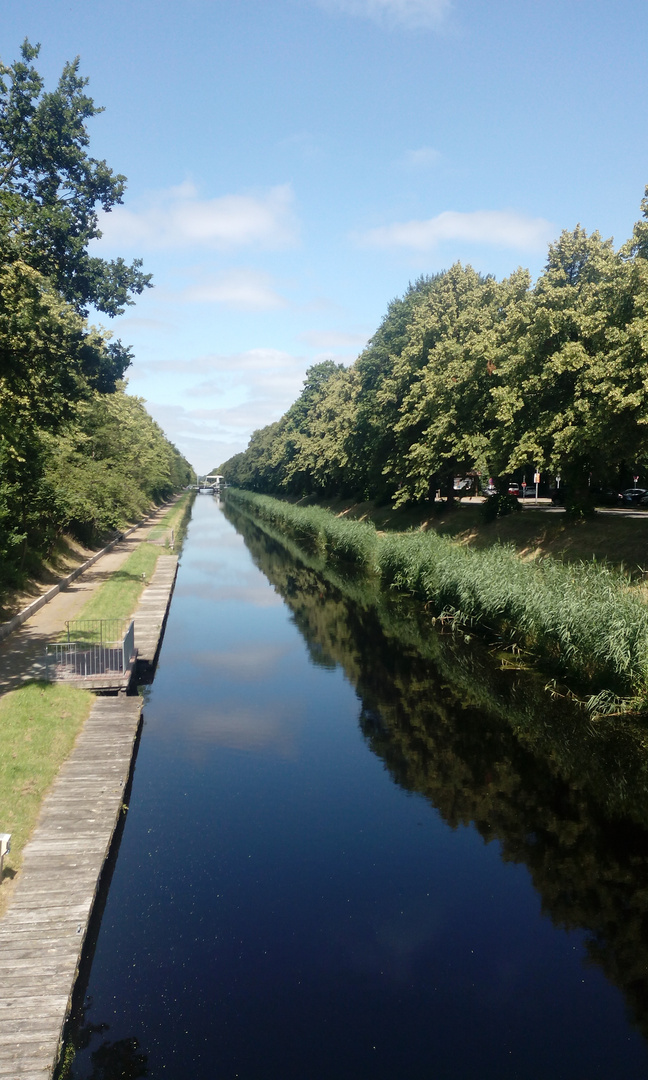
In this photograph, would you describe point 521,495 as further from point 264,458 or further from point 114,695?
point 264,458

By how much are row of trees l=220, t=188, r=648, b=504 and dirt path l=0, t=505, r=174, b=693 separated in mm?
18563

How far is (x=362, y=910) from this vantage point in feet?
33.4

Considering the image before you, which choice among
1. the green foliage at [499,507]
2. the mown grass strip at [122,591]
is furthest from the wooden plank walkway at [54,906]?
the green foliage at [499,507]

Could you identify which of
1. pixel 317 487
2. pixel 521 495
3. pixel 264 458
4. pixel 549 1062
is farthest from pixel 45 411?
pixel 264 458

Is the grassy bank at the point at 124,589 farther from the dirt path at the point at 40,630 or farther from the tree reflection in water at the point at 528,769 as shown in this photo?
the tree reflection in water at the point at 528,769

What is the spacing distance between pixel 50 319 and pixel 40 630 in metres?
9.47

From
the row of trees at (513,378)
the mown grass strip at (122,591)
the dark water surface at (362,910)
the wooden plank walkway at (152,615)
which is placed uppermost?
the row of trees at (513,378)

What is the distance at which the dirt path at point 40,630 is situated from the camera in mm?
16938

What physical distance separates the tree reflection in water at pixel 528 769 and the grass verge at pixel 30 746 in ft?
21.5

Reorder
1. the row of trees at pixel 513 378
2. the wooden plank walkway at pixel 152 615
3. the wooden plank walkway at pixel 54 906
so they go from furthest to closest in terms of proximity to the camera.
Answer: the row of trees at pixel 513 378 < the wooden plank walkway at pixel 152 615 < the wooden plank walkway at pixel 54 906

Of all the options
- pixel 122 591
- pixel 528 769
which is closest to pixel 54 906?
pixel 528 769

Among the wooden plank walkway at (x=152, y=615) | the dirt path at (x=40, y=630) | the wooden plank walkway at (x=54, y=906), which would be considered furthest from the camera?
the wooden plank walkway at (x=152, y=615)

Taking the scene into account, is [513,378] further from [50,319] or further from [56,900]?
[56,900]

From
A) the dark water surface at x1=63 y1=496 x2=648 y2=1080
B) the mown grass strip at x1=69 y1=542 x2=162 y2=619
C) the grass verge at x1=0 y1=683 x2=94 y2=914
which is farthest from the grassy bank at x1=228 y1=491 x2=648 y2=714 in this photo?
the grass verge at x1=0 y1=683 x2=94 y2=914
